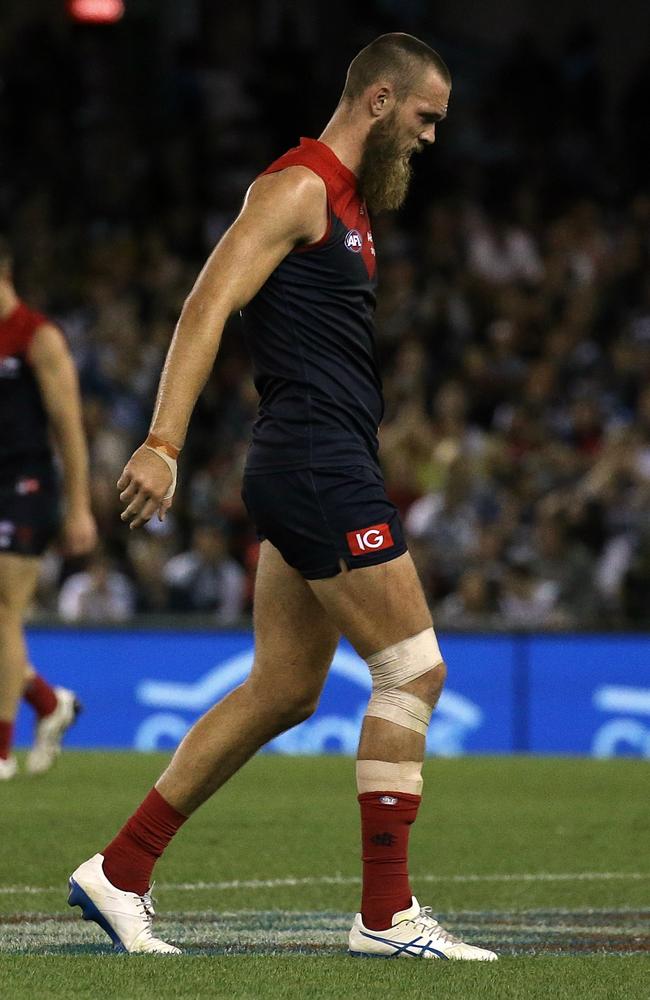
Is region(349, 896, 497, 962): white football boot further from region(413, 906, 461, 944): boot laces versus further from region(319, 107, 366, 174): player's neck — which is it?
region(319, 107, 366, 174): player's neck

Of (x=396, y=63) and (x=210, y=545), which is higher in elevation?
(x=396, y=63)

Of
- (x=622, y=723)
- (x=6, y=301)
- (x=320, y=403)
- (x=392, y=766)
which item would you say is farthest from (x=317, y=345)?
(x=622, y=723)

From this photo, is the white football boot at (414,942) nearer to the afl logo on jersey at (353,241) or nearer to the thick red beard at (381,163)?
the afl logo on jersey at (353,241)

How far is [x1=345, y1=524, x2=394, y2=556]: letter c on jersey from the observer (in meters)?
4.94

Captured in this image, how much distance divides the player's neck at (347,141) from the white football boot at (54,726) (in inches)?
204

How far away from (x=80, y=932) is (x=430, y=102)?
2.45m

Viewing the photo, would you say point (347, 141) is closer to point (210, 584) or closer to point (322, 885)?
point (322, 885)

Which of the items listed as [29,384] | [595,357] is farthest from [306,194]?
[595,357]

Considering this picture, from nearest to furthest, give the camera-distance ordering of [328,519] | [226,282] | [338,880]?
[226,282] < [328,519] < [338,880]

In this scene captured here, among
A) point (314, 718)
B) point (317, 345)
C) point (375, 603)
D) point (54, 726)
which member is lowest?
point (314, 718)

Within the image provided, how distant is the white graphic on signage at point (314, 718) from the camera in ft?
43.2

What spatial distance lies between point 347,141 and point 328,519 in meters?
1.04

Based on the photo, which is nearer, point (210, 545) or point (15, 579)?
point (15, 579)

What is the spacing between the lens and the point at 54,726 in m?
9.82
